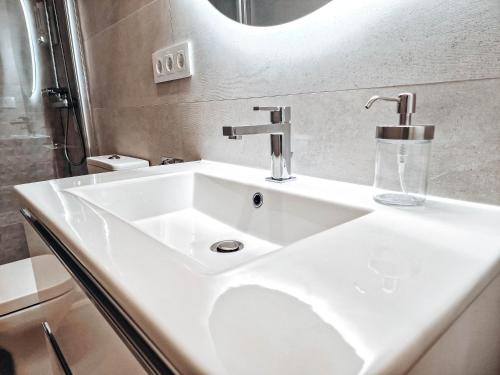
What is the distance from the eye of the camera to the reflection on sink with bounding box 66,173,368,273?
63 centimetres

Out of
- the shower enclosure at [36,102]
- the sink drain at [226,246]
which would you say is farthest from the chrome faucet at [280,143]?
the shower enclosure at [36,102]

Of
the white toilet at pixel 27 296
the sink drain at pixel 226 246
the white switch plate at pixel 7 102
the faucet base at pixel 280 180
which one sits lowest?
the white toilet at pixel 27 296

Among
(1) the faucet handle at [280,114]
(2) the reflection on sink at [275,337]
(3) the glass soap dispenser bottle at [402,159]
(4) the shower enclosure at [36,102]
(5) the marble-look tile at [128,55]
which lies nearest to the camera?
(2) the reflection on sink at [275,337]

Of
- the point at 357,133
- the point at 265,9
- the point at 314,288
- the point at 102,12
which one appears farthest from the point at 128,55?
the point at 314,288

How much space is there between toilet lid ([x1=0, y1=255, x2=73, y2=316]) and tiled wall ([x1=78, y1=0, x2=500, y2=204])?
21.4 inches

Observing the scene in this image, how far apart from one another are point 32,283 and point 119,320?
1.21 m

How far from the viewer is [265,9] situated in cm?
81

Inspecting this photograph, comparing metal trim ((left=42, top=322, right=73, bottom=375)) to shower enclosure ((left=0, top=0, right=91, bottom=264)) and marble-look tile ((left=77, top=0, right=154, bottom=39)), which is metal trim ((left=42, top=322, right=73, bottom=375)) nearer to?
marble-look tile ((left=77, top=0, right=154, bottom=39))

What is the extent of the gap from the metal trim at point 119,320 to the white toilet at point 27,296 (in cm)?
16

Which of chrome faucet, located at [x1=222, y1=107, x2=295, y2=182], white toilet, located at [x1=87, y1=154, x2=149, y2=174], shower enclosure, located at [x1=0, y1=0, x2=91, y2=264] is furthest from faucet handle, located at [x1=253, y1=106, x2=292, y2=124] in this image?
shower enclosure, located at [x1=0, y1=0, x2=91, y2=264]

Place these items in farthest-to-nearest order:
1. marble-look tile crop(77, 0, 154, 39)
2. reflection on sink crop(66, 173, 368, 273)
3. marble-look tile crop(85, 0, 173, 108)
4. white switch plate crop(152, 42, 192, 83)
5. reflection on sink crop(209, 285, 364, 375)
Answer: marble-look tile crop(77, 0, 154, 39)
marble-look tile crop(85, 0, 173, 108)
white switch plate crop(152, 42, 192, 83)
reflection on sink crop(66, 173, 368, 273)
reflection on sink crop(209, 285, 364, 375)

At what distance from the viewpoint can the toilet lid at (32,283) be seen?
568 millimetres

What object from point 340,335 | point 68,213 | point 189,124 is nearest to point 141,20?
point 189,124

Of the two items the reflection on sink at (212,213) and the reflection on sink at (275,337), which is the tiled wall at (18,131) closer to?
the reflection on sink at (212,213)
